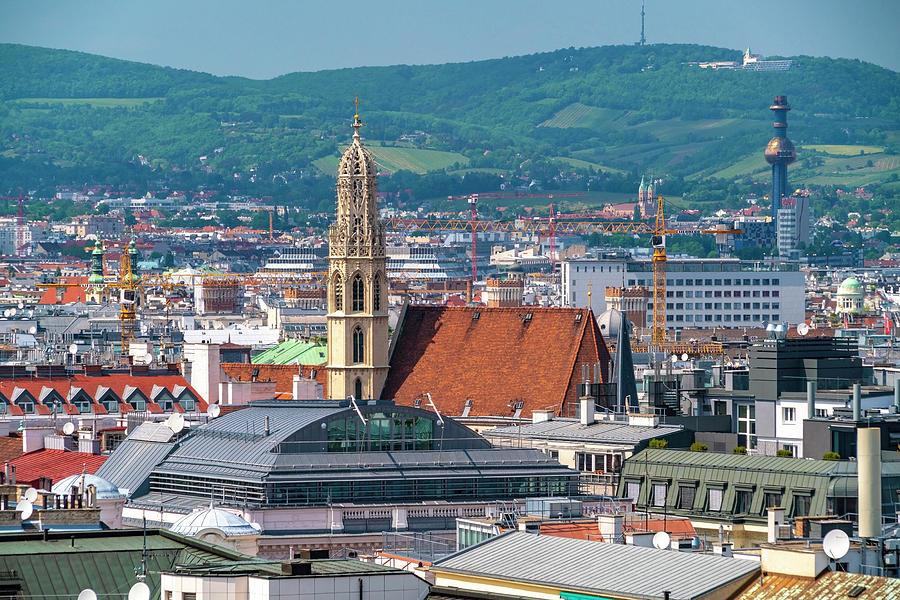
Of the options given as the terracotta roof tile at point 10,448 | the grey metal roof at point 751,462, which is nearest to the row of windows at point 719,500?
the grey metal roof at point 751,462

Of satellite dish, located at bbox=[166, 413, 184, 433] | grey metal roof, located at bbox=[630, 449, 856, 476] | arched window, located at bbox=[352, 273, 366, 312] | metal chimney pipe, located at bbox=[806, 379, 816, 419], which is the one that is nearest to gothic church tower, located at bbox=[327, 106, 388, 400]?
arched window, located at bbox=[352, 273, 366, 312]

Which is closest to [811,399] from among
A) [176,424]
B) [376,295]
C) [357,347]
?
[176,424]

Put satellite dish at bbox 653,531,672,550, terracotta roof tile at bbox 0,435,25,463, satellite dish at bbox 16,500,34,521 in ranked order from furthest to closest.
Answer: terracotta roof tile at bbox 0,435,25,463 < satellite dish at bbox 16,500,34,521 < satellite dish at bbox 653,531,672,550

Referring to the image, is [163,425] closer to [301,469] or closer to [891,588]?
[301,469]

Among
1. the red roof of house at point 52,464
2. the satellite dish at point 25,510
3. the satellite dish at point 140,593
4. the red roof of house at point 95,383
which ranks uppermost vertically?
the satellite dish at point 140,593

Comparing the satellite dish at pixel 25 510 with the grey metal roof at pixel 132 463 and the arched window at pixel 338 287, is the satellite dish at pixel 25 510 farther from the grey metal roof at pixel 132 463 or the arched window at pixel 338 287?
the arched window at pixel 338 287

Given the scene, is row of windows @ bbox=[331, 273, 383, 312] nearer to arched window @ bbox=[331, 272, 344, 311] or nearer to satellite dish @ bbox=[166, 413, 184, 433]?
arched window @ bbox=[331, 272, 344, 311]
